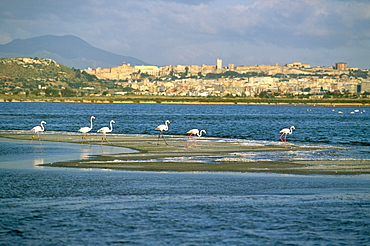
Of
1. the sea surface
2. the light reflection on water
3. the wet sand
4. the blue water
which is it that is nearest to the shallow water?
the sea surface

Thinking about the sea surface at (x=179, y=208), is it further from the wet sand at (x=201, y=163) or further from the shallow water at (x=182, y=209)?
the wet sand at (x=201, y=163)

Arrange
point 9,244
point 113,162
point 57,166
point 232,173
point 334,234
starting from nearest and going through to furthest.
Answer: point 9,244 < point 334,234 < point 232,173 < point 57,166 < point 113,162

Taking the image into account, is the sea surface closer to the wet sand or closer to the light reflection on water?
the wet sand

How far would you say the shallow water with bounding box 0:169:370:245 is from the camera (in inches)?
456

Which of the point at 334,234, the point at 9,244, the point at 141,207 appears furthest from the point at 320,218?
the point at 9,244

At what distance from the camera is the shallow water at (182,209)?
11.6m

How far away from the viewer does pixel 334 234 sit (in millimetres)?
11859

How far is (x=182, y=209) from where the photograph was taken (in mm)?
13867

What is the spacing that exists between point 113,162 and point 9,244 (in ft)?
39.3

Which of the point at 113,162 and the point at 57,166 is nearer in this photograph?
the point at 57,166

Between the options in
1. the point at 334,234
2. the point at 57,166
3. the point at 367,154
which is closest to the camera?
the point at 334,234

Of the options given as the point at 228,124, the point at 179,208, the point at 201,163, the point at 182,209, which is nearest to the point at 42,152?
the point at 201,163

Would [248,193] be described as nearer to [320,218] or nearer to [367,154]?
[320,218]

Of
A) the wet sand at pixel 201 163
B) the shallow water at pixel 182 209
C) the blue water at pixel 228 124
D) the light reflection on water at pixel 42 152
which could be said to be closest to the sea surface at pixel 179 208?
the shallow water at pixel 182 209
